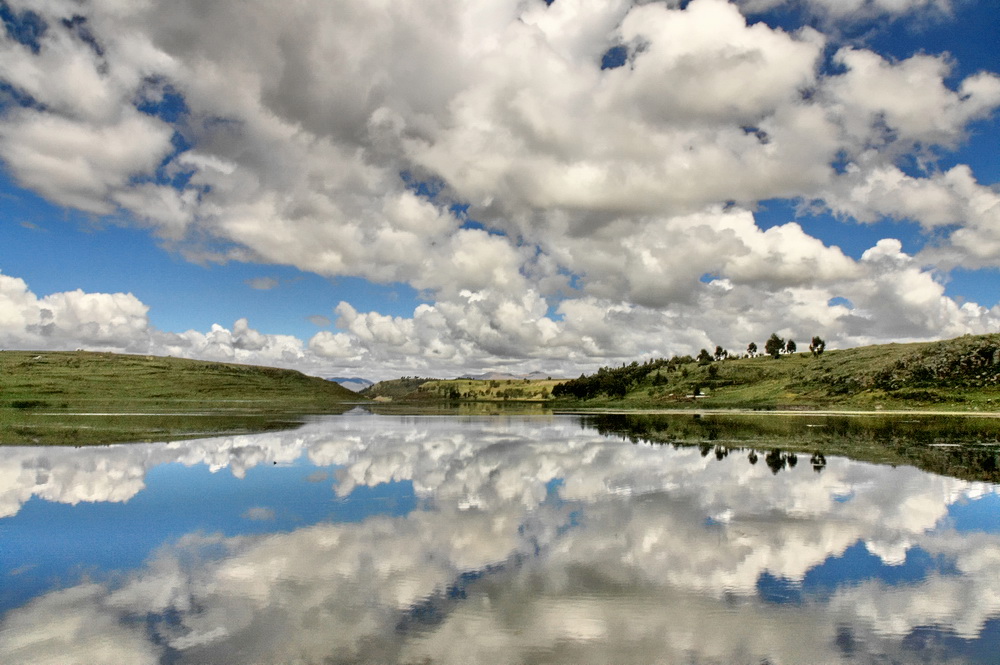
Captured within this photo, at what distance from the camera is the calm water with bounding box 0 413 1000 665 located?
11.5m

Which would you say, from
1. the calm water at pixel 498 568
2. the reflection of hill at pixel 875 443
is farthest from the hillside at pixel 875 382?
the calm water at pixel 498 568

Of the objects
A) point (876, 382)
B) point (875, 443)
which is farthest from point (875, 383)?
point (875, 443)

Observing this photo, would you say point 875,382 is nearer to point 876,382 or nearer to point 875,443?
point 876,382

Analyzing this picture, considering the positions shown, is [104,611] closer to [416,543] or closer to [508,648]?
[416,543]

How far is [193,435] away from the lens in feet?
184

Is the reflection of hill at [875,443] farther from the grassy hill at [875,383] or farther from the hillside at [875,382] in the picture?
the grassy hill at [875,383]

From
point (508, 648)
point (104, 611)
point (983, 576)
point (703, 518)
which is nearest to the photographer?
point (508, 648)

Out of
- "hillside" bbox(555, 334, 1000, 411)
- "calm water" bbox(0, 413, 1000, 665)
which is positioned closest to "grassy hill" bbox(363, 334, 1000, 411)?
"hillside" bbox(555, 334, 1000, 411)

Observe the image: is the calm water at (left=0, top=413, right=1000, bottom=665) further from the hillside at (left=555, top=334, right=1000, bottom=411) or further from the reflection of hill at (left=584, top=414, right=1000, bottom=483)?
the hillside at (left=555, top=334, right=1000, bottom=411)

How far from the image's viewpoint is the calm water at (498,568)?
11.5 m

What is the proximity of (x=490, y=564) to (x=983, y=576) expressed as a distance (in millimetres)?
13968

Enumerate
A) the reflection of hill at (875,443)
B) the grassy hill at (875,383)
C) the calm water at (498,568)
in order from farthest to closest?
the grassy hill at (875,383) → the reflection of hill at (875,443) → the calm water at (498,568)

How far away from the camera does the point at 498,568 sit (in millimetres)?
16234

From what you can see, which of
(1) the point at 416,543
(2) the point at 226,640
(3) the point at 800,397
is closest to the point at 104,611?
(2) the point at 226,640
